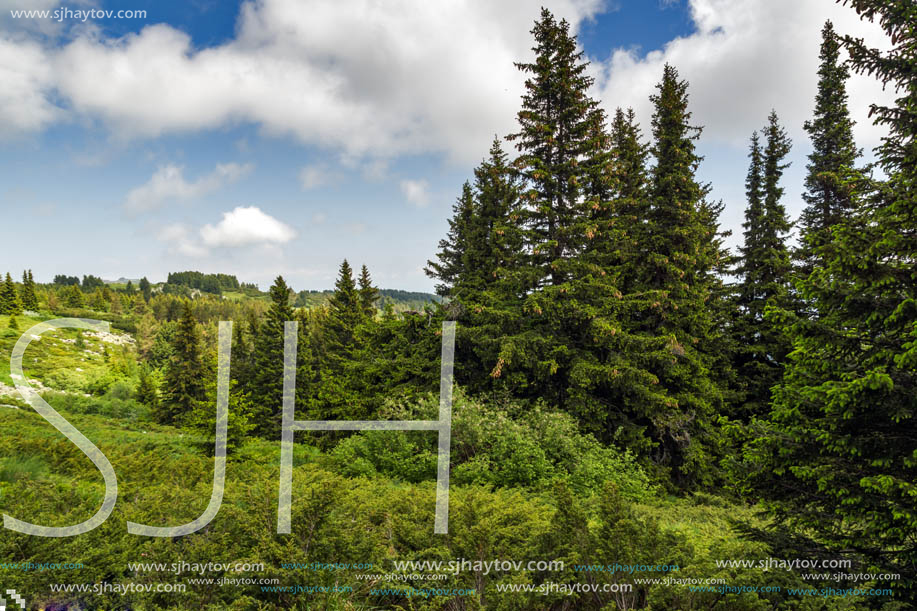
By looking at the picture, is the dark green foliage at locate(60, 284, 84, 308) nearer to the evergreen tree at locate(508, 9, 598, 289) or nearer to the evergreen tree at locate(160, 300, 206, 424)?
the evergreen tree at locate(160, 300, 206, 424)

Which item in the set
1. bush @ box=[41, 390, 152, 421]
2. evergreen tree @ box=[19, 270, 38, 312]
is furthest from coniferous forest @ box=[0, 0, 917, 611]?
evergreen tree @ box=[19, 270, 38, 312]

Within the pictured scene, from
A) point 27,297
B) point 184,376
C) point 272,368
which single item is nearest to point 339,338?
point 272,368

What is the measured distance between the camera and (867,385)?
11.4 feet

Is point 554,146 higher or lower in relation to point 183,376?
higher

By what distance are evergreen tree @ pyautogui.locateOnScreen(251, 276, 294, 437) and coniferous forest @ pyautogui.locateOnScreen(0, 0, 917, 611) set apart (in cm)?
508

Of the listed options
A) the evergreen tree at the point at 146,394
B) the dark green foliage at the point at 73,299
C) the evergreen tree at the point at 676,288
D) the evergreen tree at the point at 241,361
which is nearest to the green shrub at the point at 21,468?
the evergreen tree at the point at 676,288

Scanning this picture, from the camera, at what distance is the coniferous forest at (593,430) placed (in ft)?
11.8

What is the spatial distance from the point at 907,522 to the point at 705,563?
1625 millimetres

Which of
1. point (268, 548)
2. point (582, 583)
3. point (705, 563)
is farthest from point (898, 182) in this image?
point (268, 548)

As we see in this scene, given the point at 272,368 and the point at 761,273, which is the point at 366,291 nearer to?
the point at 272,368

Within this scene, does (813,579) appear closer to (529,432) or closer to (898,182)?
(898,182)

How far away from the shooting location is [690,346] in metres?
13.9

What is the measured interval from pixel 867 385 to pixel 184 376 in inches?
1602

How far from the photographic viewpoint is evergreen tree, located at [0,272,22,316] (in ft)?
192
